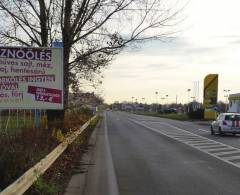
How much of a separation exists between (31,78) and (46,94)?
2.07 feet

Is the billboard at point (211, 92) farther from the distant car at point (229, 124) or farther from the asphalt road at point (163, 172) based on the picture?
the asphalt road at point (163, 172)

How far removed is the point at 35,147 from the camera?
12.1 meters

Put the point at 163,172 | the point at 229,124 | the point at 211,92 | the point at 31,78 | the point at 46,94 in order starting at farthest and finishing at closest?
the point at 211,92 < the point at 229,124 < the point at 46,94 < the point at 31,78 < the point at 163,172

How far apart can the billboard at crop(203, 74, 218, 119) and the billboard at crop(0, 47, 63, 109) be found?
151ft

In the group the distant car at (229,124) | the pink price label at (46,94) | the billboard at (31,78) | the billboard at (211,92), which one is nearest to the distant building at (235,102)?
the billboard at (211,92)

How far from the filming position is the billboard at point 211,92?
59250 millimetres

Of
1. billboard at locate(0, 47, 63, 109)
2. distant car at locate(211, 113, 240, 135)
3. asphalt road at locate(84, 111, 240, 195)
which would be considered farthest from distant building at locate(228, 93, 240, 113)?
billboard at locate(0, 47, 63, 109)

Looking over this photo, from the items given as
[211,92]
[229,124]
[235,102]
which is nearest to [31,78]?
[229,124]

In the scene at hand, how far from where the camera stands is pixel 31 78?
46.8ft

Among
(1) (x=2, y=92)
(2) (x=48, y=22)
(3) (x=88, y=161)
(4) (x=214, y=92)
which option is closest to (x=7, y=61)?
(1) (x=2, y=92)

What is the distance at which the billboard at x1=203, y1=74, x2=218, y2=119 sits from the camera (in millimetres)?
59250

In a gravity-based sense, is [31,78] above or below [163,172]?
above

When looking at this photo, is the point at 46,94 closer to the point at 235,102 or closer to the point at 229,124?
the point at 229,124

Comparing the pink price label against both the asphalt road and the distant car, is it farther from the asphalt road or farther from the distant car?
the distant car
